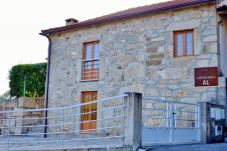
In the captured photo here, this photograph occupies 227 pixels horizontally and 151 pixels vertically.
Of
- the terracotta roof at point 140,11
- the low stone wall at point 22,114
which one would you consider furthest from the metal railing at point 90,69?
the low stone wall at point 22,114

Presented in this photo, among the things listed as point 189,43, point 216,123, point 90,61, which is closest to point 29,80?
point 90,61

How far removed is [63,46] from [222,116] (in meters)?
7.86

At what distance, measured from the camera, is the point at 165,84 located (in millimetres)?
11398

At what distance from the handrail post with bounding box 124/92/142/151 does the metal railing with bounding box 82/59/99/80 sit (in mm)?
6734

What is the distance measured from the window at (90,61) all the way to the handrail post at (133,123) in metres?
A: 6.80

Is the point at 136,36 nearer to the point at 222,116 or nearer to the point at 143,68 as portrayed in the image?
the point at 143,68

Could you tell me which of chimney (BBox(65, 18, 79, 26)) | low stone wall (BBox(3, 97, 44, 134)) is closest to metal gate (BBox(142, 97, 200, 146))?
low stone wall (BBox(3, 97, 44, 134))

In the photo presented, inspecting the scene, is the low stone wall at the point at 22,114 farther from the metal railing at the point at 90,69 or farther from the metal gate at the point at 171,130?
the metal gate at the point at 171,130

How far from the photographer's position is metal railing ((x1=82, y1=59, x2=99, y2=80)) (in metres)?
13.4

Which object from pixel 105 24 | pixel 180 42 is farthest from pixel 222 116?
pixel 105 24

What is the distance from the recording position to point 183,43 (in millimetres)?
Result: 11398

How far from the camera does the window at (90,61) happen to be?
13.5 metres

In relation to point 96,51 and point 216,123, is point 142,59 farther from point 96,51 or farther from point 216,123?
point 216,123

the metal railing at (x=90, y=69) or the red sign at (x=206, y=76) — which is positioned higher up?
the metal railing at (x=90, y=69)
